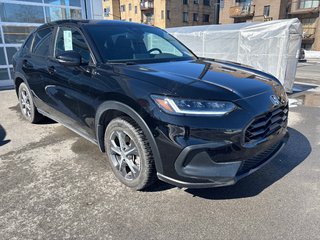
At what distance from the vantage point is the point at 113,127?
2.66 meters

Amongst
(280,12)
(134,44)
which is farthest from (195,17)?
(134,44)

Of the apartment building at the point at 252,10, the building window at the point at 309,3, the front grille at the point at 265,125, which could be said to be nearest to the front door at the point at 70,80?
the front grille at the point at 265,125

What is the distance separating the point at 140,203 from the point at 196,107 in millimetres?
1104

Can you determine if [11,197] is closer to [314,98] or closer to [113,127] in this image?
[113,127]

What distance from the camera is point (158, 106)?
215 cm

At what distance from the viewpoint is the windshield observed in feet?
9.75

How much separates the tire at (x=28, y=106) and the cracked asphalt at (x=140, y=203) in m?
1.14

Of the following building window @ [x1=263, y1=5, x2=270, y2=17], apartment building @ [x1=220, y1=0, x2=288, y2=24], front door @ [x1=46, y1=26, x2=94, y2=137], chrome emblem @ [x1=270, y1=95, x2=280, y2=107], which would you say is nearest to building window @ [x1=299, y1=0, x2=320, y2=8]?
apartment building @ [x1=220, y1=0, x2=288, y2=24]

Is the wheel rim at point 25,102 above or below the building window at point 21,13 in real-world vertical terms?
below

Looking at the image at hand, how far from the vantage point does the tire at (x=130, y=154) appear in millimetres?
2396

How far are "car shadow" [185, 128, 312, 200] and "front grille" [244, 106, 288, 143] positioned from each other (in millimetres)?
635

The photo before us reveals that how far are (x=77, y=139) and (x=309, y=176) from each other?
323cm

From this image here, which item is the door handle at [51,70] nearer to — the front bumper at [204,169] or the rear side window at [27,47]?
the rear side window at [27,47]

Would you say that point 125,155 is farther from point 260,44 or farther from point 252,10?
point 252,10
